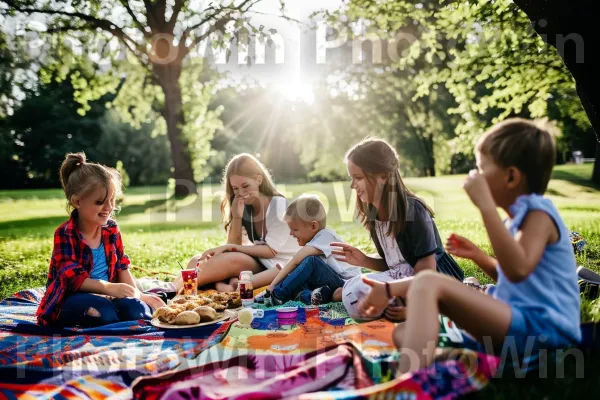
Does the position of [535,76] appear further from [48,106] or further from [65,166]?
[48,106]

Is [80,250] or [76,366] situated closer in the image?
[76,366]

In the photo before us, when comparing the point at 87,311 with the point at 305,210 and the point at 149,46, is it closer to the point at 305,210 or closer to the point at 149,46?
the point at 305,210

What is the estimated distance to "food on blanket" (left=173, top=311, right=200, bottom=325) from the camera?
374 cm

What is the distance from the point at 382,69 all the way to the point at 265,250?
2394cm

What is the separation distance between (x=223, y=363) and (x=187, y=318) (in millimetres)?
990

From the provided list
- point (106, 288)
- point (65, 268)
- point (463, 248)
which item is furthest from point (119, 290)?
point (463, 248)

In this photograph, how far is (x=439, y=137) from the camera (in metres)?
26.6

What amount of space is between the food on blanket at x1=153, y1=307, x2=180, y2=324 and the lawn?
2.26 meters

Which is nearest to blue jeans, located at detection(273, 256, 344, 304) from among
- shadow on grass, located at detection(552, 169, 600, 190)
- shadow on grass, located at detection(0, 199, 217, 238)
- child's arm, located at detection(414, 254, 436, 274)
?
child's arm, located at detection(414, 254, 436, 274)

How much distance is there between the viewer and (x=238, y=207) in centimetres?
540

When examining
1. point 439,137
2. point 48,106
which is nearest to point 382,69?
point 439,137

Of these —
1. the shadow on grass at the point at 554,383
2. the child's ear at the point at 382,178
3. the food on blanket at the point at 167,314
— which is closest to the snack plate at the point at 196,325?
the food on blanket at the point at 167,314

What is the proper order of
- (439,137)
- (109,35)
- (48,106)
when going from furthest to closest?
(48,106) < (439,137) < (109,35)

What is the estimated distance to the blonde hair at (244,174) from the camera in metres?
5.32
